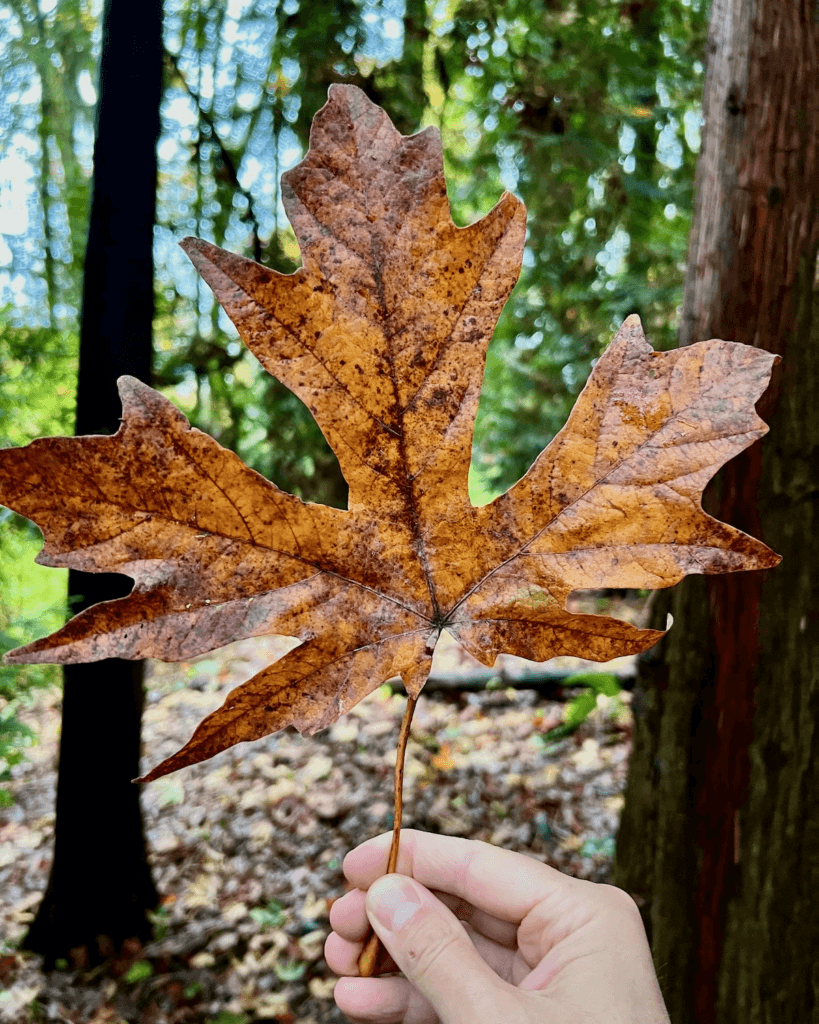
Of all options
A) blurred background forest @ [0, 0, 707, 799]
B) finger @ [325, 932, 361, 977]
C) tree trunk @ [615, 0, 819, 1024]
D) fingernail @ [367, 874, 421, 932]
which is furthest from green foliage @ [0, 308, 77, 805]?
tree trunk @ [615, 0, 819, 1024]

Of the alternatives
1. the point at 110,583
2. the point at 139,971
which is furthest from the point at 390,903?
the point at 139,971

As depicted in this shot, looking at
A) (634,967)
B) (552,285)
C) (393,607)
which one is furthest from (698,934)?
(552,285)

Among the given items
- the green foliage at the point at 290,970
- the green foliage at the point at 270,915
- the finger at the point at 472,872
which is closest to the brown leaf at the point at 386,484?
the finger at the point at 472,872

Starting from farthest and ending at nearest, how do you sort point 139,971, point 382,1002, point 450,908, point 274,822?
point 274,822 → point 139,971 → point 450,908 → point 382,1002

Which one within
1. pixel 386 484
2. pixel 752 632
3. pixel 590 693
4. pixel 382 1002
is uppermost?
pixel 386 484

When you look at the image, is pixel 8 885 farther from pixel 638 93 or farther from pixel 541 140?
pixel 638 93

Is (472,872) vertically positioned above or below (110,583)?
below

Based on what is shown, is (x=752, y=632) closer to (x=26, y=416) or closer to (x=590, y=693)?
(x=590, y=693)
